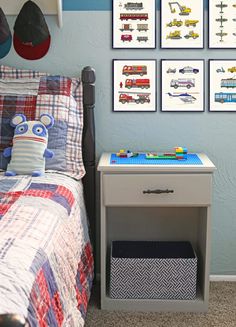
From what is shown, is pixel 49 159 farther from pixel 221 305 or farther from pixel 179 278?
pixel 221 305

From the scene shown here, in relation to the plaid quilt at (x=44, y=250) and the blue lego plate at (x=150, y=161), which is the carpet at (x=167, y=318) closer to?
the plaid quilt at (x=44, y=250)

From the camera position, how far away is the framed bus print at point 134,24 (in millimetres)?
2969

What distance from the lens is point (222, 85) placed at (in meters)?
3.02

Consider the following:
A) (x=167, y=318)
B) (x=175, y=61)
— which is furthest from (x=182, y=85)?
(x=167, y=318)

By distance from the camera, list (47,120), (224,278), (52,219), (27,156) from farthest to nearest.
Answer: (224,278) < (47,120) < (27,156) < (52,219)

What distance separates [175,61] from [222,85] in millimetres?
284

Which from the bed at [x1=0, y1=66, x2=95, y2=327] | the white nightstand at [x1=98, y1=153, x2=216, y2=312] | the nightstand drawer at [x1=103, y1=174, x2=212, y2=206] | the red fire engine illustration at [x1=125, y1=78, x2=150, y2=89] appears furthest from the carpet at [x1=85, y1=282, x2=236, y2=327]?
the red fire engine illustration at [x1=125, y1=78, x2=150, y2=89]

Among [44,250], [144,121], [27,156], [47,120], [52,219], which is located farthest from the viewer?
[144,121]

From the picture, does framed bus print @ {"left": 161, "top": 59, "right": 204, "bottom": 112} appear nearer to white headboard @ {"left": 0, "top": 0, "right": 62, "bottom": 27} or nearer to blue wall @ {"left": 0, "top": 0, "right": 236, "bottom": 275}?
blue wall @ {"left": 0, "top": 0, "right": 236, "bottom": 275}

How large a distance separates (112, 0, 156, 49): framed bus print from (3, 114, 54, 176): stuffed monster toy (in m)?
0.61

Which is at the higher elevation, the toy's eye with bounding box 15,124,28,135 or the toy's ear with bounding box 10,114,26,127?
the toy's ear with bounding box 10,114,26,127

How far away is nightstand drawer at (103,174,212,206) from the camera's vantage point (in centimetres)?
269

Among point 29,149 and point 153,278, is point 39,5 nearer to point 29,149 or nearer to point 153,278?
point 29,149

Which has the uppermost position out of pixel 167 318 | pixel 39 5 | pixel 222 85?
pixel 39 5
